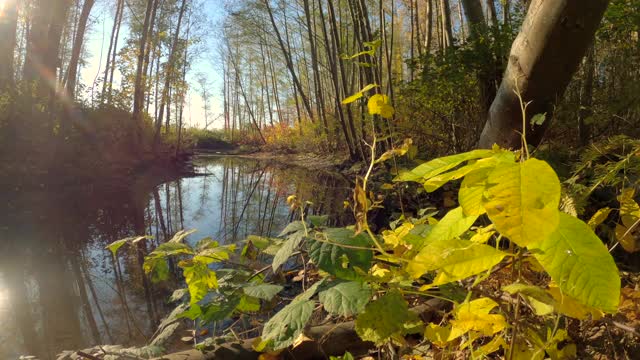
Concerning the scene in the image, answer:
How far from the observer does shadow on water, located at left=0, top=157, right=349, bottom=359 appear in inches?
81.7

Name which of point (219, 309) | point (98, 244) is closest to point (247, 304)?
point (219, 309)

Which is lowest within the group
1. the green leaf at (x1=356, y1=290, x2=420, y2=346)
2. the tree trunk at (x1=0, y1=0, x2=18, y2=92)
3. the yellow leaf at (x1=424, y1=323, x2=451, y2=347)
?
the yellow leaf at (x1=424, y1=323, x2=451, y2=347)

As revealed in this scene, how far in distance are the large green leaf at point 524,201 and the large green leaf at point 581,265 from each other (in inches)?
2.4

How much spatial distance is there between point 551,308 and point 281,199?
5902 millimetres

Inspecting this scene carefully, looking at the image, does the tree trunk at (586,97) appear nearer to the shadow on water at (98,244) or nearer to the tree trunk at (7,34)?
the shadow on water at (98,244)

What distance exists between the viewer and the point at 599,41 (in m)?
3.46

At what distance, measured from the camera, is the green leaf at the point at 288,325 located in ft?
1.98

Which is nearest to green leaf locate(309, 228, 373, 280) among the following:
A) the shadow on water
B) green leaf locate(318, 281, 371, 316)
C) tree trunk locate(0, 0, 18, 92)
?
green leaf locate(318, 281, 371, 316)

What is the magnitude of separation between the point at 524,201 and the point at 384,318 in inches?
12.8

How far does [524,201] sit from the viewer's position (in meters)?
0.33

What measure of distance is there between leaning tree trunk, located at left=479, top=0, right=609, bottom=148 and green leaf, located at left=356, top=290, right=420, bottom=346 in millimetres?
645

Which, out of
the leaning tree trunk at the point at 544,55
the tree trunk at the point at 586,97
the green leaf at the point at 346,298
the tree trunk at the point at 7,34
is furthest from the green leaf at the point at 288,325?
the tree trunk at the point at 7,34

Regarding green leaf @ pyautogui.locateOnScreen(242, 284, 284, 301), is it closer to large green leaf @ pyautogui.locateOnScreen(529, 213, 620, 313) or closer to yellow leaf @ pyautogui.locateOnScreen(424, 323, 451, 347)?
yellow leaf @ pyautogui.locateOnScreen(424, 323, 451, 347)

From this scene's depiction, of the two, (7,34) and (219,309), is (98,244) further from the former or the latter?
(7,34)
